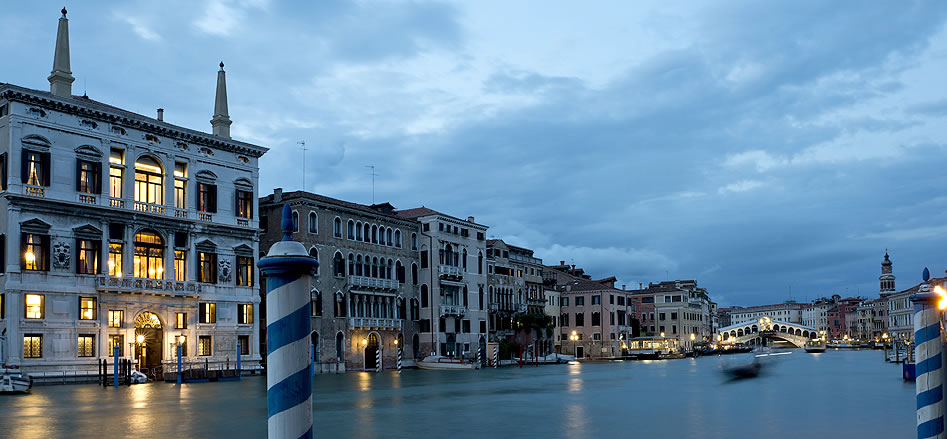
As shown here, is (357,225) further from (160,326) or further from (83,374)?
(83,374)

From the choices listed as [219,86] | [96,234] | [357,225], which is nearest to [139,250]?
[96,234]

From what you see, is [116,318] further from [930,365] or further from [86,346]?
[930,365]

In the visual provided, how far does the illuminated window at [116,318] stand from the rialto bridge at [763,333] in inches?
5207

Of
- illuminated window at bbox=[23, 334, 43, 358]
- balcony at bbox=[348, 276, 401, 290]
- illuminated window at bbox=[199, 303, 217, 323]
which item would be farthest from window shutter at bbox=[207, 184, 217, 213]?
balcony at bbox=[348, 276, 401, 290]

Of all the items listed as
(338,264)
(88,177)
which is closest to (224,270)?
(88,177)

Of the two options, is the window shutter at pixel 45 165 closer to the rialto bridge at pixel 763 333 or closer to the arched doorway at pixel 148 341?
the arched doorway at pixel 148 341

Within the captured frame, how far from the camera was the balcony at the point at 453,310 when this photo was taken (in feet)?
196

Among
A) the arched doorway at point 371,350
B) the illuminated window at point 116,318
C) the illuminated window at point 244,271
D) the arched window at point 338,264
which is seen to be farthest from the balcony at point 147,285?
the arched doorway at point 371,350

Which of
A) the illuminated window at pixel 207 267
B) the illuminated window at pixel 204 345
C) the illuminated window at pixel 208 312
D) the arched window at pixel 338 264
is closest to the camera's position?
the illuminated window at pixel 204 345

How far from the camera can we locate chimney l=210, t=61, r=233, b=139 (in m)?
45.6

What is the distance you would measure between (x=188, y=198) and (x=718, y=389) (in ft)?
87.2

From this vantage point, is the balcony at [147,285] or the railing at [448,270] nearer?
the balcony at [147,285]

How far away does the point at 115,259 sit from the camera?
38469 mm

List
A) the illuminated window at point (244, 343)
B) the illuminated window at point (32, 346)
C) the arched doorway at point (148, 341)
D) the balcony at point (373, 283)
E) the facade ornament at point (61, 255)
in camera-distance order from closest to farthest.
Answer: the illuminated window at point (32, 346) < the facade ornament at point (61, 255) < the arched doorway at point (148, 341) < the illuminated window at point (244, 343) < the balcony at point (373, 283)
